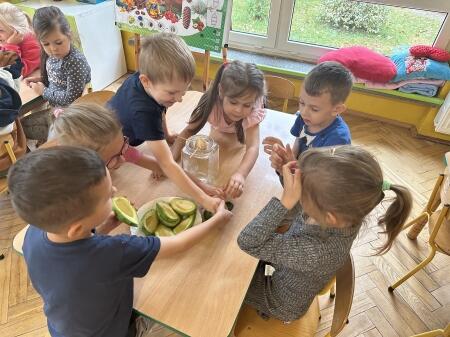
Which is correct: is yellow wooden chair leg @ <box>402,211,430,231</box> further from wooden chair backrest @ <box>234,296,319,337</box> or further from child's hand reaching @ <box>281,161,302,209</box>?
child's hand reaching @ <box>281,161,302,209</box>

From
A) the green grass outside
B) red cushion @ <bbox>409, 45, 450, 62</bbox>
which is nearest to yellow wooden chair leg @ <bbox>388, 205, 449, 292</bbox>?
red cushion @ <bbox>409, 45, 450, 62</bbox>

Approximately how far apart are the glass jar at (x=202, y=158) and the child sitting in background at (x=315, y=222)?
0.37 meters

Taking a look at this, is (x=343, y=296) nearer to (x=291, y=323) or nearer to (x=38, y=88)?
(x=291, y=323)

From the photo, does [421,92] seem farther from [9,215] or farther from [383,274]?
[9,215]

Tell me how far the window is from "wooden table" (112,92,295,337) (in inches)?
98.5

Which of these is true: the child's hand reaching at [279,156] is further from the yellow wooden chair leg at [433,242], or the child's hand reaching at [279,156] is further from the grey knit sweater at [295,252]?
the yellow wooden chair leg at [433,242]

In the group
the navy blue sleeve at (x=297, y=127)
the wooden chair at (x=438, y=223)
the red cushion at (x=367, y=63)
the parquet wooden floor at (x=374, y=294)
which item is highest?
the navy blue sleeve at (x=297, y=127)

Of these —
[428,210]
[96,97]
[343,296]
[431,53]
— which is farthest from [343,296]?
[431,53]

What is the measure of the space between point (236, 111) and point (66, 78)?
127cm

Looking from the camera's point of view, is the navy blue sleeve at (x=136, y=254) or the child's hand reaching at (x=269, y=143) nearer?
the navy blue sleeve at (x=136, y=254)

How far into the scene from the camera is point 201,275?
39.6 inches

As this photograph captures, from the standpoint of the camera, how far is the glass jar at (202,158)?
4.45 ft

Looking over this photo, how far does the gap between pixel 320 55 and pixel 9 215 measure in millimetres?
3047

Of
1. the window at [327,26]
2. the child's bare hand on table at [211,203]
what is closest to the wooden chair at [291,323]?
the child's bare hand on table at [211,203]
